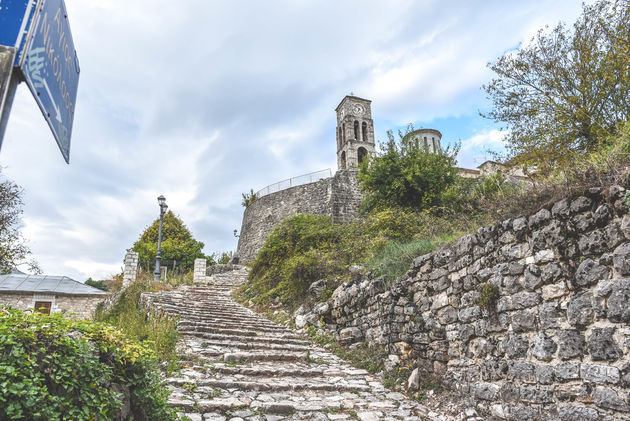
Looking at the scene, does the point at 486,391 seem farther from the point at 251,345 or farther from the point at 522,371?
the point at 251,345

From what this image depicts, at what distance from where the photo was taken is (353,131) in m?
31.0

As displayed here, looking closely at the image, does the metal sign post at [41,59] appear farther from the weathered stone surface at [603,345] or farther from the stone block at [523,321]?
the stone block at [523,321]

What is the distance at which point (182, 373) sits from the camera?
479 centimetres

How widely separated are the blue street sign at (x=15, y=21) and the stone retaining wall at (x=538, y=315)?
3.77 meters

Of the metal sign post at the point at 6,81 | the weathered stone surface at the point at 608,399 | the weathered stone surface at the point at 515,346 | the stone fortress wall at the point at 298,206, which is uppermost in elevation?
the stone fortress wall at the point at 298,206

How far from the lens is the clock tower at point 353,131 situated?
30.1 m

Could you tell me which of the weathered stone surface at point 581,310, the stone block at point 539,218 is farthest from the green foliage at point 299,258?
the weathered stone surface at point 581,310

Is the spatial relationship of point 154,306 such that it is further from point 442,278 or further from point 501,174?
point 501,174

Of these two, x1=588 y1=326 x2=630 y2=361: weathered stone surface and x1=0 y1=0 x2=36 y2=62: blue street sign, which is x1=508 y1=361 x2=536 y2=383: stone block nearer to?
x1=588 y1=326 x2=630 y2=361: weathered stone surface

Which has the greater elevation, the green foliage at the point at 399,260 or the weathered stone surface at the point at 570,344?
the green foliage at the point at 399,260

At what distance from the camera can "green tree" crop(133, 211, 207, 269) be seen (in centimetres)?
2328

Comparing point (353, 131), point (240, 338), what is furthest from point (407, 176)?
point (353, 131)

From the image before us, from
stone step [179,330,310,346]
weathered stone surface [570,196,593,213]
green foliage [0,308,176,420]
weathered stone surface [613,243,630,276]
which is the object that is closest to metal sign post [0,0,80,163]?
green foliage [0,308,176,420]

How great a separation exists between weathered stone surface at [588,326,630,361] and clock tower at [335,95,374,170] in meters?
26.8
